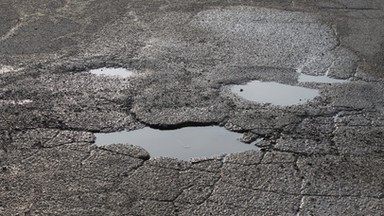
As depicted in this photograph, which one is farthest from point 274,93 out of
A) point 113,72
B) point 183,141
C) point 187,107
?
point 113,72

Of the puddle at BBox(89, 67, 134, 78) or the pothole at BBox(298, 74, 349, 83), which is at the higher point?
the puddle at BBox(89, 67, 134, 78)

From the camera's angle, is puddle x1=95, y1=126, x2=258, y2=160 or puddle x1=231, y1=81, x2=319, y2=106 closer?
puddle x1=95, y1=126, x2=258, y2=160

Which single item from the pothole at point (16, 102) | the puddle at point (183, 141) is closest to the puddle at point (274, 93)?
the puddle at point (183, 141)

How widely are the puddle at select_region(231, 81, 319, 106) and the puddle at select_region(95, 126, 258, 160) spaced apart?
2.62 ft

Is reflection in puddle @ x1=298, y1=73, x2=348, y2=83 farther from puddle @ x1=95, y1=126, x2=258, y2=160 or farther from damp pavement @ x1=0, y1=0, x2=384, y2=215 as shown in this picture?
puddle @ x1=95, y1=126, x2=258, y2=160

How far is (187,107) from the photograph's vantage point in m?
6.07

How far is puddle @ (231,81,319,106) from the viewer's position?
632 cm

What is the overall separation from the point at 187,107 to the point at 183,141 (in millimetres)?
587

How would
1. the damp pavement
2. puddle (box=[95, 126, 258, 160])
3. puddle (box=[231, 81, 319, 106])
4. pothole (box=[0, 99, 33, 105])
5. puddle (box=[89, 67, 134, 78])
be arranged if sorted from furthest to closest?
puddle (box=[89, 67, 134, 78]), puddle (box=[231, 81, 319, 106]), pothole (box=[0, 99, 33, 105]), puddle (box=[95, 126, 258, 160]), the damp pavement

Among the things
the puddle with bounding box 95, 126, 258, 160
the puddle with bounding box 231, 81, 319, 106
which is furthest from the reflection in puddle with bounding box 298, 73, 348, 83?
the puddle with bounding box 95, 126, 258, 160

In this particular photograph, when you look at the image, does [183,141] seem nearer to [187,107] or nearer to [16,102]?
[187,107]

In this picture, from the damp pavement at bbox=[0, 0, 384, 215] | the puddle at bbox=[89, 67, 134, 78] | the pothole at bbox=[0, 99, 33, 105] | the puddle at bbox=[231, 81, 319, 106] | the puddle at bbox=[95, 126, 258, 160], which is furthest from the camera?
the puddle at bbox=[89, 67, 134, 78]

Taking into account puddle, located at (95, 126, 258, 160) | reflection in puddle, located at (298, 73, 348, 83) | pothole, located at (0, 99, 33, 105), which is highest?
pothole, located at (0, 99, 33, 105)

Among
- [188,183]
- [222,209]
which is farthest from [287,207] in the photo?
[188,183]
